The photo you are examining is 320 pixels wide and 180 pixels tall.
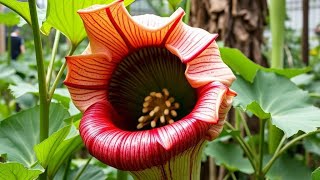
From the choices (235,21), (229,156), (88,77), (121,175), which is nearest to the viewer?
(88,77)

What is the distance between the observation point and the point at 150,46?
1.80ft

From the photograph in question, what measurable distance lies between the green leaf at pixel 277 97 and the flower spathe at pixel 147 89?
15 centimetres

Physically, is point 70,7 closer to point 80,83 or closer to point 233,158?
point 80,83

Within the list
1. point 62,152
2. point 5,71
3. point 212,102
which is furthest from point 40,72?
point 5,71

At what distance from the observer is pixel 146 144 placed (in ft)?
1.45

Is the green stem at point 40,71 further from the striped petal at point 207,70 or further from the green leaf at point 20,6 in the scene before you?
the striped petal at point 207,70

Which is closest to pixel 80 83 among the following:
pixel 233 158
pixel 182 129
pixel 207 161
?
pixel 182 129

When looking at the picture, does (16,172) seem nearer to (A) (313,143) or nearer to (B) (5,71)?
(A) (313,143)

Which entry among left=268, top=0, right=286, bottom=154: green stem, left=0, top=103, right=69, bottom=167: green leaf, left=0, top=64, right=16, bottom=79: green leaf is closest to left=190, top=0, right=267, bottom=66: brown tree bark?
left=268, top=0, right=286, bottom=154: green stem

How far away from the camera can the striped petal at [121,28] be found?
490 mm

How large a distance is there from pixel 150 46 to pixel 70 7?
0.35ft

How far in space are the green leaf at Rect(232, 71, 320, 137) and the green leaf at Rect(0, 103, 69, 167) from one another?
256 millimetres

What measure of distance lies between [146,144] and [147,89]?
0.57 ft

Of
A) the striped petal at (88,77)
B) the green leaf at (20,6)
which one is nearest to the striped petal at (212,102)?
the striped petal at (88,77)
